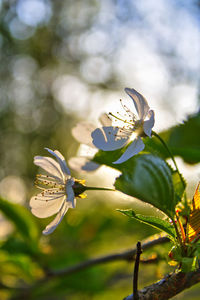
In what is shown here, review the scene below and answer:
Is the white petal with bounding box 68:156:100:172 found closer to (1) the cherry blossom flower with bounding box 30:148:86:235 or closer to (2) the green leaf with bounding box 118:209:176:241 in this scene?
(1) the cherry blossom flower with bounding box 30:148:86:235

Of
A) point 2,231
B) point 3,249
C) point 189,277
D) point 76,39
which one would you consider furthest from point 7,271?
point 76,39

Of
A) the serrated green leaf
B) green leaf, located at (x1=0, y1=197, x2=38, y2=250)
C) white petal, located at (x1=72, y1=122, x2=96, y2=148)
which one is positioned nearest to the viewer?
Result: white petal, located at (x1=72, y1=122, x2=96, y2=148)

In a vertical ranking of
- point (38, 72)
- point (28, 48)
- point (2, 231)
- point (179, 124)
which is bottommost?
point (179, 124)

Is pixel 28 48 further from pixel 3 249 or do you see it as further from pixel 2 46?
pixel 3 249

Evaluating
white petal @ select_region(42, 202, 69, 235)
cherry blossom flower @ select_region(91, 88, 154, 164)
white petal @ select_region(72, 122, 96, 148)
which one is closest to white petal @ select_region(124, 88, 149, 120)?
cherry blossom flower @ select_region(91, 88, 154, 164)

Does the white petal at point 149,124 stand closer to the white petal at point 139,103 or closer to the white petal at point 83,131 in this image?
the white petal at point 139,103

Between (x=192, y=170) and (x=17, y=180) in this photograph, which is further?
(x=17, y=180)

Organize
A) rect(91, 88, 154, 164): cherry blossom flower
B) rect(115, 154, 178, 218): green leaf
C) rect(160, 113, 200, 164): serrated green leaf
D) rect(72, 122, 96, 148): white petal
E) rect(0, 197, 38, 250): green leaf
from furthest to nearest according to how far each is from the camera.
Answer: rect(0, 197, 38, 250): green leaf → rect(160, 113, 200, 164): serrated green leaf → rect(72, 122, 96, 148): white petal → rect(91, 88, 154, 164): cherry blossom flower → rect(115, 154, 178, 218): green leaf

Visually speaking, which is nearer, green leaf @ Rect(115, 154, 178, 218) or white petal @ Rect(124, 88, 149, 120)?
green leaf @ Rect(115, 154, 178, 218)
